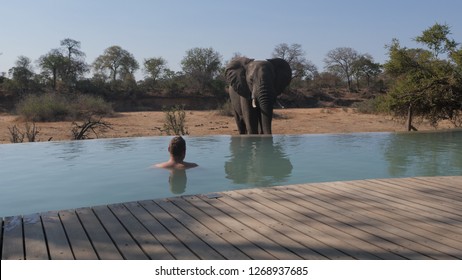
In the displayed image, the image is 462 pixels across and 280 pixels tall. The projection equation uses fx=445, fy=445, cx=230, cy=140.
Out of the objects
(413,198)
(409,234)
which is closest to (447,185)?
(413,198)

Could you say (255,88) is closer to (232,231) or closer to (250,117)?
(250,117)

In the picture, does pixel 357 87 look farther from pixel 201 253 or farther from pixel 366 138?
pixel 201 253

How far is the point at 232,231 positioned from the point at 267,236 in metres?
0.27

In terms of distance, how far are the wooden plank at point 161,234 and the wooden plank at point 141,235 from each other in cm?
3

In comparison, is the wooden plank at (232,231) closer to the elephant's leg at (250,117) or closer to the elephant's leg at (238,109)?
the elephant's leg at (250,117)

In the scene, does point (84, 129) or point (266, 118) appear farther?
point (84, 129)

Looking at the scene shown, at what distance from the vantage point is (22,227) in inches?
133

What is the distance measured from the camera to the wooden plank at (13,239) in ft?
9.32

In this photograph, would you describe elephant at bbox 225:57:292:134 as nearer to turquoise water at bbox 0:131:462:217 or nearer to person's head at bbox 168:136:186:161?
turquoise water at bbox 0:131:462:217

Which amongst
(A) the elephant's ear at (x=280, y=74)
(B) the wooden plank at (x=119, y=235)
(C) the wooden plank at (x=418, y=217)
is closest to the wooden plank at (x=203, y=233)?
(B) the wooden plank at (x=119, y=235)

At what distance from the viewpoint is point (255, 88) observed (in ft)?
41.1
